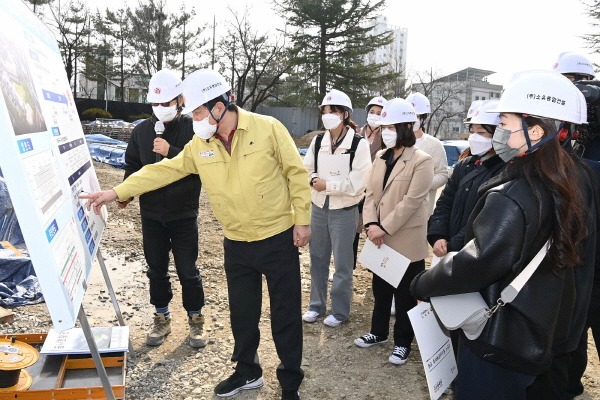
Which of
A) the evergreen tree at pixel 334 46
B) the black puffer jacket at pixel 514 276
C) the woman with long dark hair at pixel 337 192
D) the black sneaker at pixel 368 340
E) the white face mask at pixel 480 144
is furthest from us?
the evergreen tree at pixel 334 46

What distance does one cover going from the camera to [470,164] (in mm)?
3348

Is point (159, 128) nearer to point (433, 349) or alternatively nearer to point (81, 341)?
point (81, 341)

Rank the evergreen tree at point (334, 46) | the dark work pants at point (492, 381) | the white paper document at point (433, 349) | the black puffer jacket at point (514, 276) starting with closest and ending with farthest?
1. the black puffer jacket at point (514, 276)
2. the dark work pants at point (492, 381)
3. the white paper document at point (433, 349)
4. the evergreen tree at point (334, 46)

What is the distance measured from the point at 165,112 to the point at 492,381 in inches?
111

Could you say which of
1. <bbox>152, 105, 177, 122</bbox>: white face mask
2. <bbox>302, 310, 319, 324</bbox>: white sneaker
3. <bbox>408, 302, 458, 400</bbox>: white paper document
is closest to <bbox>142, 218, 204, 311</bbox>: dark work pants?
<bbox>152, 105, 177, 122</bbox>: white face mask

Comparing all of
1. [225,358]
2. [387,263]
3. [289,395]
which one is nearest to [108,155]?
[225,358]

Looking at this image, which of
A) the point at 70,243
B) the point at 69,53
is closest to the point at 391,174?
the point at 70,243

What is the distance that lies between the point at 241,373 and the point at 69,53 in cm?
3599

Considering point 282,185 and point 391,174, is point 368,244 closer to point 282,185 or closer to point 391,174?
point 391,174

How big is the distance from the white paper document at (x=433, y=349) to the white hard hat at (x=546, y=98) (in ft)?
3.68

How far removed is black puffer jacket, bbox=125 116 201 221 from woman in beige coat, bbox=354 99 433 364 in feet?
→ 4.45

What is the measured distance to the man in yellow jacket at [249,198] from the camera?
9.58 feet

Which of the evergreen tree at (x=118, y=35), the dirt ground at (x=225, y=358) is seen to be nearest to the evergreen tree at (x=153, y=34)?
the evergreen tree at (x=118, y=35)

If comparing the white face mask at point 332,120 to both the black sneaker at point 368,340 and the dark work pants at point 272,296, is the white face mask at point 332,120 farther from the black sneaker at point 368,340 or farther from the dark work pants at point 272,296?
the black sneaker at point 368,340
